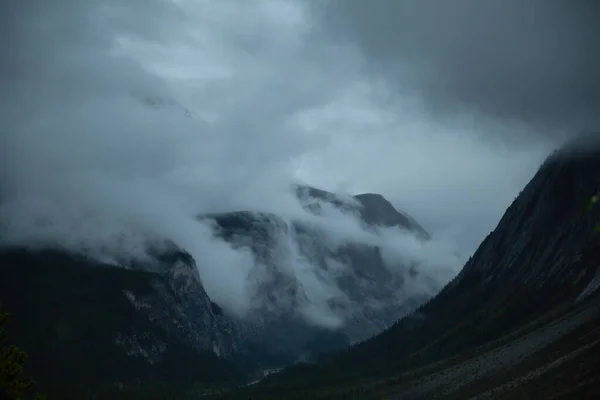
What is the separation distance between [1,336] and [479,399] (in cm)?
15542

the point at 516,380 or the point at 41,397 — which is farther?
the point at 516,380

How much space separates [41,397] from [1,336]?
7505mm

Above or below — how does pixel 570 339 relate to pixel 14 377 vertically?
below

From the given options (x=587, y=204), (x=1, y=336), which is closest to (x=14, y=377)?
(x=1, y=336)

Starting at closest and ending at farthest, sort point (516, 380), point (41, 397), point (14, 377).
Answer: point (14, 377) < point (41, 397) < point (516, 380)

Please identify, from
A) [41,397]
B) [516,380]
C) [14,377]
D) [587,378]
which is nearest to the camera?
[14,377]

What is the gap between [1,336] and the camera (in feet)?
214

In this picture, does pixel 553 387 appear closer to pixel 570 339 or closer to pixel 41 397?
pixel 570 339

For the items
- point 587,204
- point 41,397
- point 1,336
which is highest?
point 1,336

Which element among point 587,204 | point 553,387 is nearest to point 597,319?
point 553,387

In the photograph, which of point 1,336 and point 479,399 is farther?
point 479,399

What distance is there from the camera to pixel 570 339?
19775cm

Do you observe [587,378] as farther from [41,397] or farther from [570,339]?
[41,397]

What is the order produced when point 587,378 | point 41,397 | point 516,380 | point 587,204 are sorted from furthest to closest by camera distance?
point 516,380 < point 587,378 < point 41,397 < point 587,204
